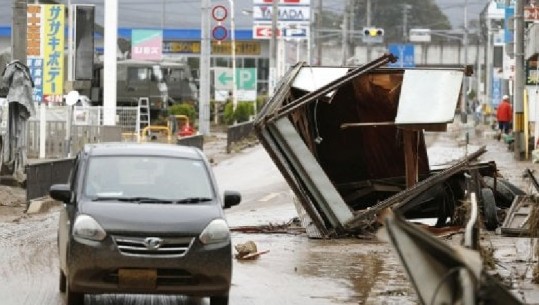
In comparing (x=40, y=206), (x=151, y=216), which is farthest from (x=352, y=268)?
(x=40, y=206)

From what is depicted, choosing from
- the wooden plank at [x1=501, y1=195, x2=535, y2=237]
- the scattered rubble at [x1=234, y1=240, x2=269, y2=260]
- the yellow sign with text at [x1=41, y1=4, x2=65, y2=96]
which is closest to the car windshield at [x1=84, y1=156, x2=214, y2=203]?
the scattered rubble at [x1=234, y1=240, x2=269, y2=260]

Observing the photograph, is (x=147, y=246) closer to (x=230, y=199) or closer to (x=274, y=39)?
(x=230, y=199)

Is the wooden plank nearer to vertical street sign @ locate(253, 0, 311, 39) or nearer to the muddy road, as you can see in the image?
the muddy road

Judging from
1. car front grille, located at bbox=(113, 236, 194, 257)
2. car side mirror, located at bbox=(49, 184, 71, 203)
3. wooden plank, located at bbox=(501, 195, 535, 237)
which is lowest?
wooden plank, located at bbox=(501, 195, 535, 237)

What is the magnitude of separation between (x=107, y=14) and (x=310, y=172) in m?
22.4

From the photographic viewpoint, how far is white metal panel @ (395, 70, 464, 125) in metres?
17.4

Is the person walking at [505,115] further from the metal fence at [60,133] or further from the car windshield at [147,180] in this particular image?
the car windshield at [147,180]

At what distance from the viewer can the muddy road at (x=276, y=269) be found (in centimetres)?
1318

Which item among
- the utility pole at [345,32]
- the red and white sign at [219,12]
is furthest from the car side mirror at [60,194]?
the utility pole at [345,32]

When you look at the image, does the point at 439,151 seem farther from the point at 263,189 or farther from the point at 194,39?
the point at 194,39

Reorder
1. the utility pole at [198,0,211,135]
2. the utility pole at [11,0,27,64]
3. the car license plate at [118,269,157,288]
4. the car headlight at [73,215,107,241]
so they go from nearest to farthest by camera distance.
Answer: the car license plate at [118,269,157,288]
the car headlight at [73,215,107,241]
the utility pole at [11,0,27,64]
the utility pole at [198,0,211,135]

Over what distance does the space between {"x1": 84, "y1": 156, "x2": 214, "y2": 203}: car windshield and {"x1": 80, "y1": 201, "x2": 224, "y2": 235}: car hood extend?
0.23m

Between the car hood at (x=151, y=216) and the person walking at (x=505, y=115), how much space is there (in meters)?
40.4

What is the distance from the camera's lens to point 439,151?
145 ft
